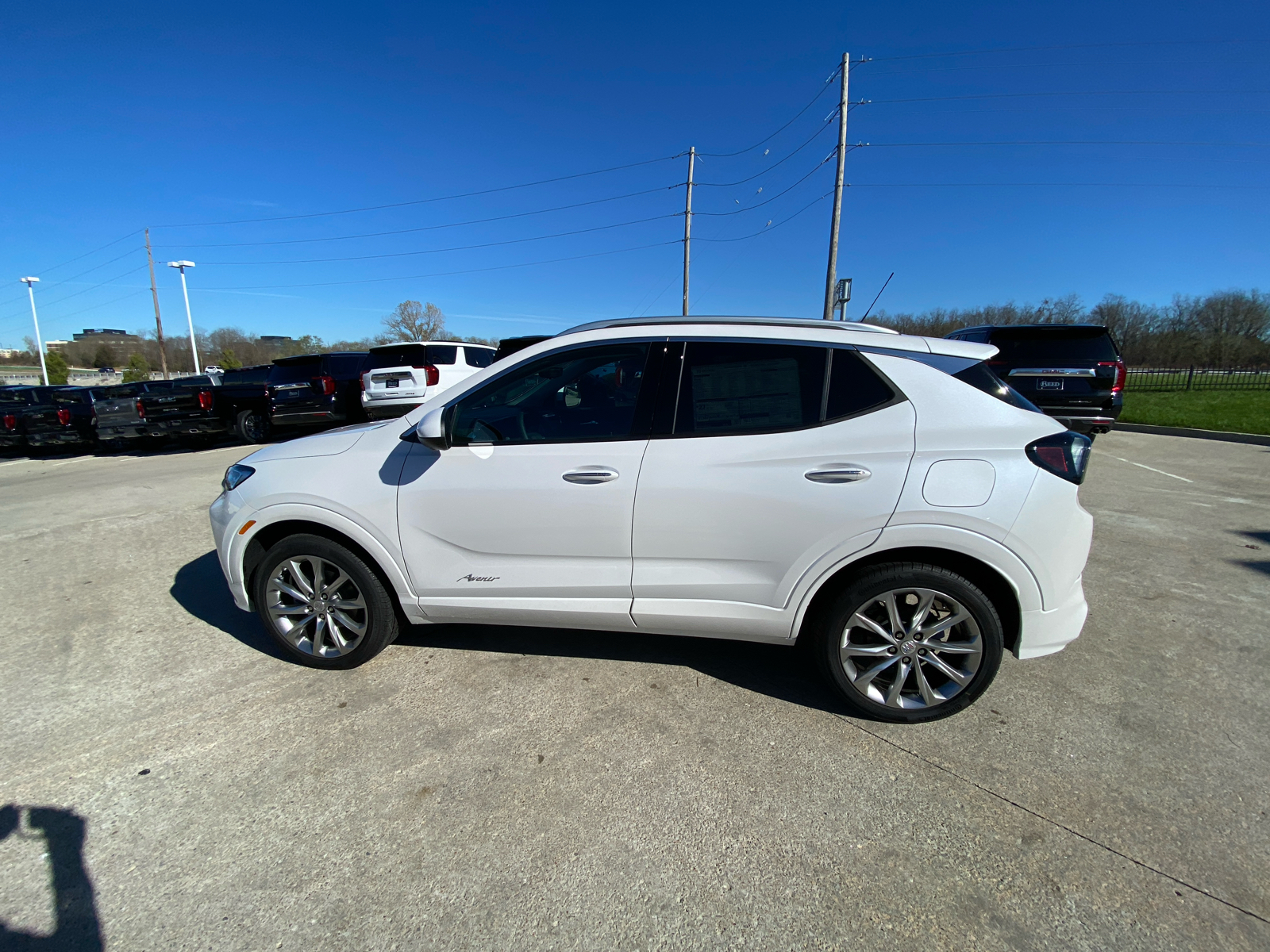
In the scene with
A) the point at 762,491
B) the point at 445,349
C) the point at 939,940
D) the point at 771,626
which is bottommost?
the point at 939,940

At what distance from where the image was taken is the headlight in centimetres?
315

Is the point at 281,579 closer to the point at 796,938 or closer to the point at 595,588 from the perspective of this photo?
the point at 595,588

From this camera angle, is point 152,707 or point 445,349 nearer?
point 152,707

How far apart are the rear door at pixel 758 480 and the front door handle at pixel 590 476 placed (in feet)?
0.52

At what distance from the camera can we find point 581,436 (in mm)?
2750

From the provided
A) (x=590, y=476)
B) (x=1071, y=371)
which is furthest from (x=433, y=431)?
(x=1071, y=371)

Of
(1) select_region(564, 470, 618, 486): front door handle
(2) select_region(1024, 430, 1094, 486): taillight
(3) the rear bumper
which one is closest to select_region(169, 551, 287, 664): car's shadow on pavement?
(1) select_region(564, 470, 618, 486): front door handle

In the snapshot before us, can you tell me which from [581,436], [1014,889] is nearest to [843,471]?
[581,436]

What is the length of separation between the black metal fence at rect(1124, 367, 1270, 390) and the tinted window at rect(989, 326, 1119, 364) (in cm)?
1764

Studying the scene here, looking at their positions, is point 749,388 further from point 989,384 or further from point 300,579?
point 300,579

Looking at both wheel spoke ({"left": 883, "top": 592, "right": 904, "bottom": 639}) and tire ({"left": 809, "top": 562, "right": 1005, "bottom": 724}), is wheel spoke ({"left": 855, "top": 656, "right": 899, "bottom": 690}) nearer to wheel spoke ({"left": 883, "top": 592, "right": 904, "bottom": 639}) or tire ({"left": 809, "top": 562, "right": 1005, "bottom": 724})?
tire ({"left": 809, "top": 562, "right": 1005, "bottom": 724})

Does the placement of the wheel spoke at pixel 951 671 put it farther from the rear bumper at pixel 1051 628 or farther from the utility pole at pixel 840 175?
the utility pole at pixel 840 175

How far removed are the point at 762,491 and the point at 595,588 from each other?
915 mm

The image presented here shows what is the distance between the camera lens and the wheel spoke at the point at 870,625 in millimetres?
2561
